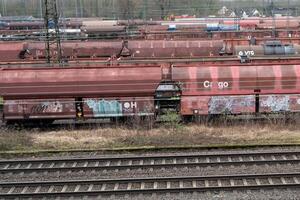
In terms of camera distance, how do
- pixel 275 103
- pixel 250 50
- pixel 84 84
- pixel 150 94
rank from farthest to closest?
pixel 250 50, pixel 275 103, pixel 84 84, pixel 150 94

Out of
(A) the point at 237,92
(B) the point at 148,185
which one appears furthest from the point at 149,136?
(A) the point at 237,92

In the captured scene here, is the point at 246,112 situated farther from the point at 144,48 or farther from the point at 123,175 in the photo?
the point at 144,48

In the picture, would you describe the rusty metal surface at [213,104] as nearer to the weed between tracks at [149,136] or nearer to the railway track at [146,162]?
the weed between tracks at [149,136]

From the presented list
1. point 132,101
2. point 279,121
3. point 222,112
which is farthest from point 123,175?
point 279,121

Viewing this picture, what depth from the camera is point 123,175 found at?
12.6 meters

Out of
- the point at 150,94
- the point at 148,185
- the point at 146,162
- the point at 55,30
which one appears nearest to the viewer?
the point at 148,185

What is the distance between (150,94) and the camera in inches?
737

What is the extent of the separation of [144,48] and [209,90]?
1733cm

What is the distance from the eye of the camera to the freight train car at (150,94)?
1878cm

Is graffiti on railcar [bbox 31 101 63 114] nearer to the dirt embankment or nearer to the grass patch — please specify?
the dirt embankment

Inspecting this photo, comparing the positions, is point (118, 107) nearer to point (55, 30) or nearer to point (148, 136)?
point (148, 136)

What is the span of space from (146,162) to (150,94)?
18.5 feet

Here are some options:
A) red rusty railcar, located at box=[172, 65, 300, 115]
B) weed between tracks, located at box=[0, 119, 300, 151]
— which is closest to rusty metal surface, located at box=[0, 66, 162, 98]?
red rusty railcar, located at box=[172, 65, 300, 115]

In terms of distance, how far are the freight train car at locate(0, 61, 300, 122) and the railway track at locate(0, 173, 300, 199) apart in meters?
7.08
